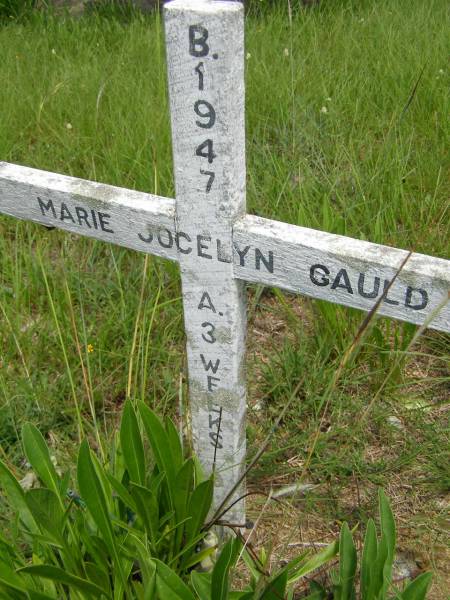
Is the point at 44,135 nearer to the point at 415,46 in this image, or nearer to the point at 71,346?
the point at 71,346

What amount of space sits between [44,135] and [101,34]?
4.37 feet

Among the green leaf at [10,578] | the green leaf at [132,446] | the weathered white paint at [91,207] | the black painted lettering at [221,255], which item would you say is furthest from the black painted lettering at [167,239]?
→ the green leaf at [10,578]

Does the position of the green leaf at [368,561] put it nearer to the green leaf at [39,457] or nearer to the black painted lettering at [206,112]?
the green leaf at [39,457]

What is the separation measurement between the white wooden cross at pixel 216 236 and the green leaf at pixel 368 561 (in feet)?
1.22

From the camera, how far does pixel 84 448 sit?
126 centimetres

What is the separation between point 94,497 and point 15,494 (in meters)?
0.20

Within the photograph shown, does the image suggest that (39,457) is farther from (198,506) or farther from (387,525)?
(387,525)

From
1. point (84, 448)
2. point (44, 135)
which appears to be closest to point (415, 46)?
point (44, 135)

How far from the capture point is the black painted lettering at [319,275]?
1248 millimetres

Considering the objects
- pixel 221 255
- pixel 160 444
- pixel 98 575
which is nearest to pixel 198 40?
pixel 221 255

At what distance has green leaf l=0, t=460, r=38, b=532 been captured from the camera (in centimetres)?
138

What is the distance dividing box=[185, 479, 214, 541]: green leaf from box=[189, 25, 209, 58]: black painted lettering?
78cm

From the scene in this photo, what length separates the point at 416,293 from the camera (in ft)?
3.88

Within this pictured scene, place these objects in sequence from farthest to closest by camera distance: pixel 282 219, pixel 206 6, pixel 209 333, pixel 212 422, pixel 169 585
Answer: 1. pixel 282 219
2. pixel 212 422
3. pixel 209 333
4. pixel 169 585
5. pixel 206 6
